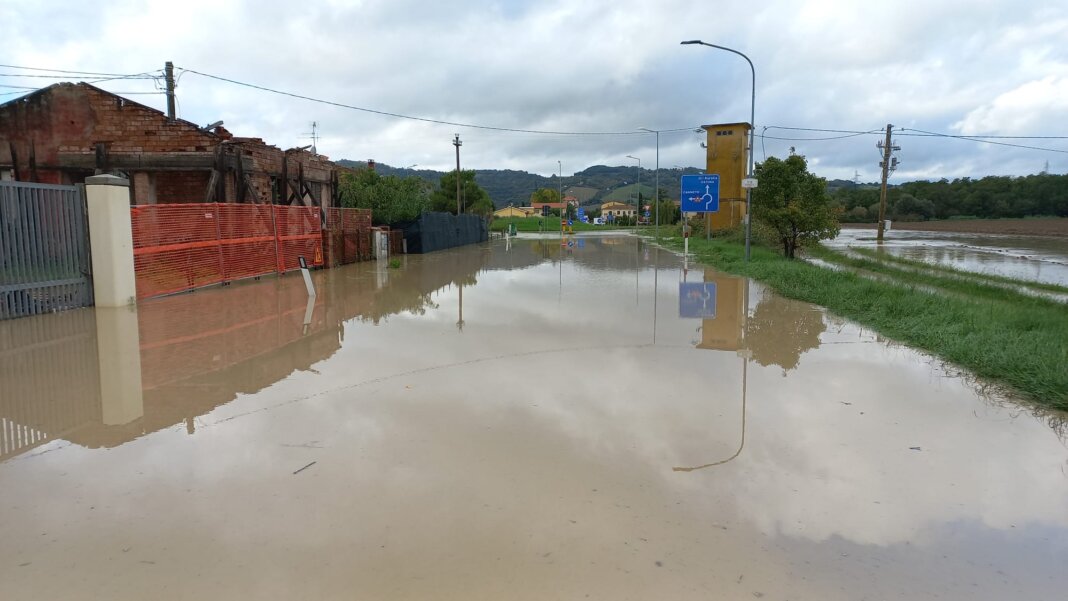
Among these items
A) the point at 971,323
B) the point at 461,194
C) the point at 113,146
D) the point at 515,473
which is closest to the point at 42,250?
the point at 515,473

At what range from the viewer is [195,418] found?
5844 millimetres

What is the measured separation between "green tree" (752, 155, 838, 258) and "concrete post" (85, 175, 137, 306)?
69.5ft

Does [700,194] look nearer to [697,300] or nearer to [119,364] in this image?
[697,300]

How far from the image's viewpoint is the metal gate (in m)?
10.6

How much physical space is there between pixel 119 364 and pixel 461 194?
70452 mm

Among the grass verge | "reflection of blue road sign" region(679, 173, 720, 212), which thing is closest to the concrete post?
the grass verge

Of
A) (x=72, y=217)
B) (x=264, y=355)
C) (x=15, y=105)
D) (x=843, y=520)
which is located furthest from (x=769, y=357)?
(x=15, y=105)

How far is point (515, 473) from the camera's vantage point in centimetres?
455

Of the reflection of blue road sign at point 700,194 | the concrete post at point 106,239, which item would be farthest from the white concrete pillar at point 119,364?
the reflection of blue road sign at point 700,194

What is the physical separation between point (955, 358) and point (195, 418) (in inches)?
342

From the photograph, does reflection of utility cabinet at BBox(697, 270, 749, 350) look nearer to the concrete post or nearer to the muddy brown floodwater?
the muddy brown floodwater

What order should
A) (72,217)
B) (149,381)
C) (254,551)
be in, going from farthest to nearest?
(72,217), (149,381), (254,551)

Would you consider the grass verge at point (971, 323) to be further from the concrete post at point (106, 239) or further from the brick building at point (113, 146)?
the brick building at point (113, 146)

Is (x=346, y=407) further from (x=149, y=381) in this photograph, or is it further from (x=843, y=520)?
(x=843, y=520)
